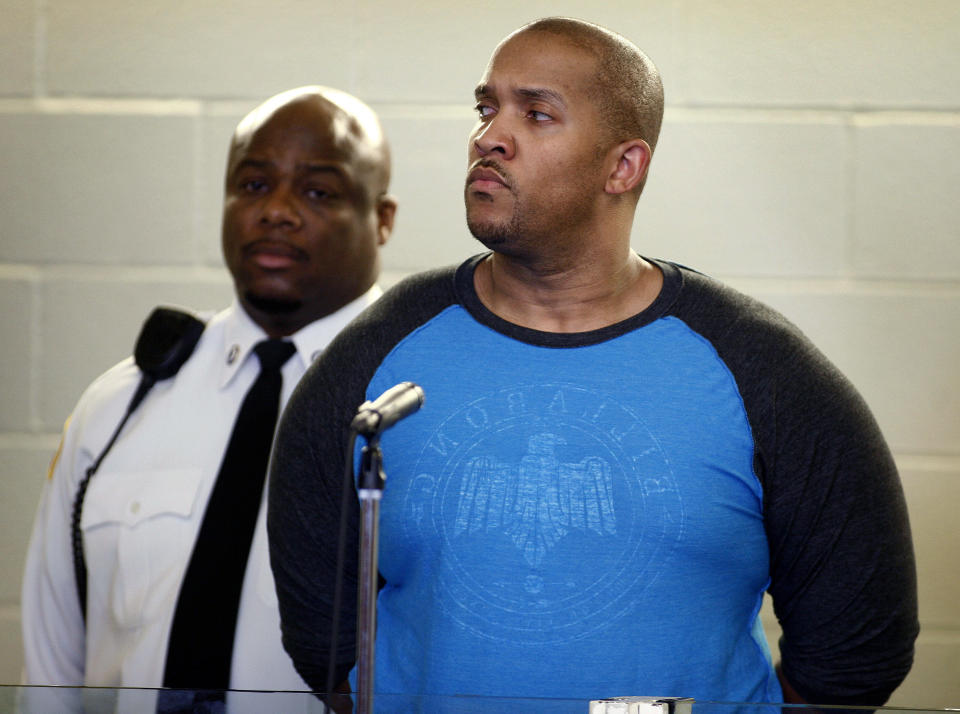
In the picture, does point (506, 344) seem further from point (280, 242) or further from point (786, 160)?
point (786, 160)

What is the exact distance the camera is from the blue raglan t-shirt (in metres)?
1.23

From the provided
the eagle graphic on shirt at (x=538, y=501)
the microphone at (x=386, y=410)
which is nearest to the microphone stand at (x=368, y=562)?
the microphone at (x=386, y=410)

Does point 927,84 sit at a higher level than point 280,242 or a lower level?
higher

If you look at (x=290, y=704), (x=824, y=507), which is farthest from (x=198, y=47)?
(x=290, y=704)

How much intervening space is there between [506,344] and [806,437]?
12.4 inches

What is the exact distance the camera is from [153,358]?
1.86 m

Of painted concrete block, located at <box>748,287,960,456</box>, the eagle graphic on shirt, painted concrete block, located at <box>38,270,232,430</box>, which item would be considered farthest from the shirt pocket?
painted concrete block, located at <box>748,287,960,456</box>

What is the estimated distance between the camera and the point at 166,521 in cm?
173

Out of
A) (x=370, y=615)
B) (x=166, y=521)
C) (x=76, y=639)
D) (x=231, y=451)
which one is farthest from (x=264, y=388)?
(x=370, y=615)

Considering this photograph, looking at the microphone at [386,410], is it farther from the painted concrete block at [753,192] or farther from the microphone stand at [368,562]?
the painted concrete block at [753,192]

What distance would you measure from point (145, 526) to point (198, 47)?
0.91 meters

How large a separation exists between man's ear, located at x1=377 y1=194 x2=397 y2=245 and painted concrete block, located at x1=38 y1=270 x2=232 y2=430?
48cm

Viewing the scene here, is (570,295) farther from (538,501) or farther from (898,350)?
(898,350)

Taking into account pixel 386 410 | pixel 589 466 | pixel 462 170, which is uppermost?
pixel 462 170
